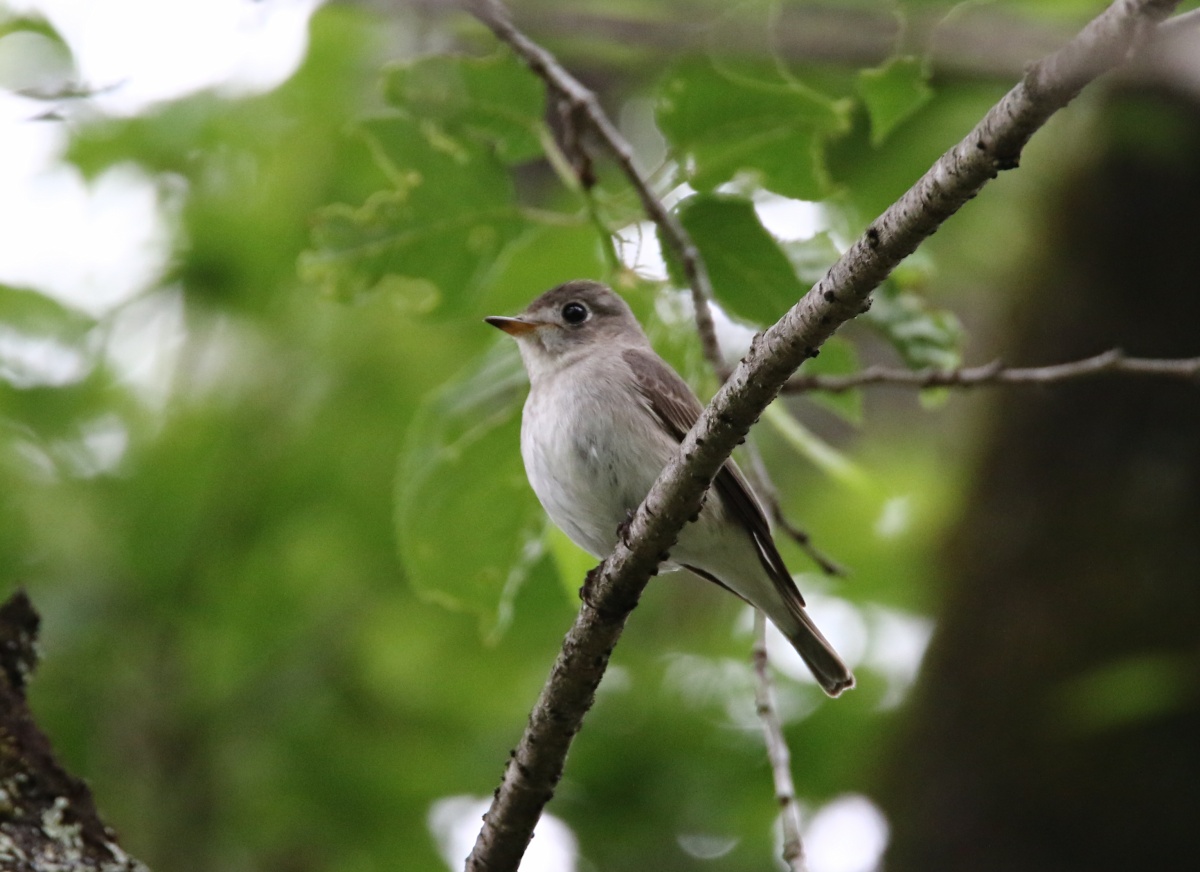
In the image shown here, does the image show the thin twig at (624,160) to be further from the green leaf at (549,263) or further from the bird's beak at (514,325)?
the bird's beak at (514,325)

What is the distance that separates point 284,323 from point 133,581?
4.05ft

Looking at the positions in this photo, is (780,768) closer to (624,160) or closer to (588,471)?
(588,471)

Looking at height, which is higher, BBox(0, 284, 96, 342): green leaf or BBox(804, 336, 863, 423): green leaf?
BBox(0, 284, 96, 342): green leaf

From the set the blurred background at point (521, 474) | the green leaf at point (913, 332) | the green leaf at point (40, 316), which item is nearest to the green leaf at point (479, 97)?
the blurred background at point (521, 474)

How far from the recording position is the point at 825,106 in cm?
351

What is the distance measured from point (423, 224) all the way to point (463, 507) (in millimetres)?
851

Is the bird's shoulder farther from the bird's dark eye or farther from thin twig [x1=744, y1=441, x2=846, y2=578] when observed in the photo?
the bird's dark eye

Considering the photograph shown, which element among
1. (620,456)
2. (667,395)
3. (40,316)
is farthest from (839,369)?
(40,316)

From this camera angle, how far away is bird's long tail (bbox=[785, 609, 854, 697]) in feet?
15.4

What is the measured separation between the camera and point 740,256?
3590 mm

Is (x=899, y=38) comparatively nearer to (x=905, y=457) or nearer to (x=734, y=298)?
(x=734, y=298)

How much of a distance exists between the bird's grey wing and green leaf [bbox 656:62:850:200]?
0.70m

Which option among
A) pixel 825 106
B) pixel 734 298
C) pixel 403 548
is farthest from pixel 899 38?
pixel 403 548

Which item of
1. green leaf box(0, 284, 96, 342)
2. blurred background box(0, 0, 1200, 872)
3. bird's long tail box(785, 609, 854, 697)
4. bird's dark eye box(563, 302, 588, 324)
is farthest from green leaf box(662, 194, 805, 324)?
green leaf box(0, 284, 96, 342)
